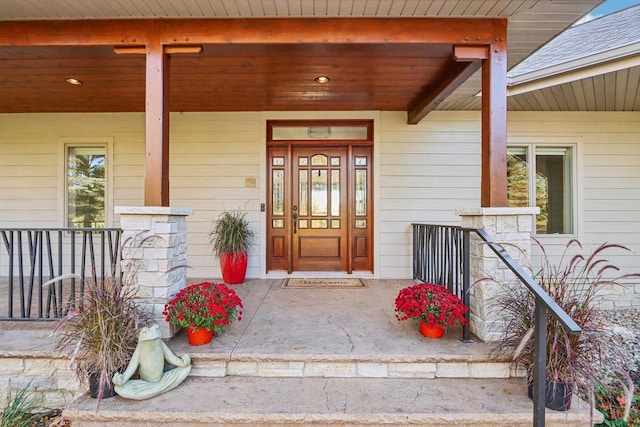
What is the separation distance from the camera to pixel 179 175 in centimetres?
485

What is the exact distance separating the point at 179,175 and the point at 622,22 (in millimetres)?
6465

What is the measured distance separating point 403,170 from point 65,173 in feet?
16.2

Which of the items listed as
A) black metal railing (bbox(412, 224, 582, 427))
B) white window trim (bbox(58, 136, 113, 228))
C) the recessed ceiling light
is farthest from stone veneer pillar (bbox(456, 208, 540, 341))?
white window trim (bbox(58, 136, 113, 228))

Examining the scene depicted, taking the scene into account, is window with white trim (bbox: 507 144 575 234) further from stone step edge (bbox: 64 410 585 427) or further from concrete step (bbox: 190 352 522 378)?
stone step edge (bbox: 64 410 585 427)

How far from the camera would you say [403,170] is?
482cm

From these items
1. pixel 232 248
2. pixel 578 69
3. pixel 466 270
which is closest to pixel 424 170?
pixel 578 69

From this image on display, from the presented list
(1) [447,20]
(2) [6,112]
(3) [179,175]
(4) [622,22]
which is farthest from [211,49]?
(4) [622,22]

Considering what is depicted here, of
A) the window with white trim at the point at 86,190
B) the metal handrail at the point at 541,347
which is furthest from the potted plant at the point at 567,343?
the window with white trim at the point at 86,190

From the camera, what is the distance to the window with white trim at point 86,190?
496cm

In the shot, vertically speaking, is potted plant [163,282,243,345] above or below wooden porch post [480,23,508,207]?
below

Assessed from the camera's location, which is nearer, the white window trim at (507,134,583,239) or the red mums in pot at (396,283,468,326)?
the red mums in pot at (396,283,468,326)

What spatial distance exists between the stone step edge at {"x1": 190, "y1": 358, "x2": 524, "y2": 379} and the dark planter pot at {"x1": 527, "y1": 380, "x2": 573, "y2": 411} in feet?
1.07

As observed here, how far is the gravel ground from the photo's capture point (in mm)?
2115

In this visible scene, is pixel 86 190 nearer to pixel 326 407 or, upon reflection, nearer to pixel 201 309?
pixel 201 309
